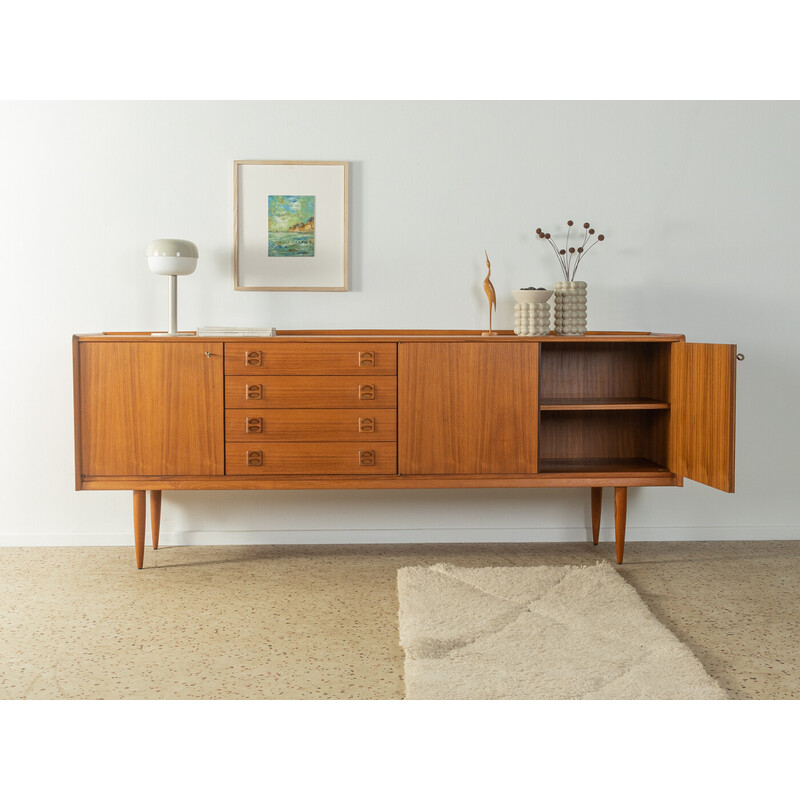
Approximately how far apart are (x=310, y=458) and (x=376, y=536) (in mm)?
695

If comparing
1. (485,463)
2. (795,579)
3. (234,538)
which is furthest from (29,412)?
(795,579)

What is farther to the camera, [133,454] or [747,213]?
[747,213]

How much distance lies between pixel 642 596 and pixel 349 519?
4.50ft

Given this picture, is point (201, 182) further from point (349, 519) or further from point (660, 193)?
point (660, 193)

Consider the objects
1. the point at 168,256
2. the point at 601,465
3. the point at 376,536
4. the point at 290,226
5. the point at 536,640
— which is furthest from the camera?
the point at 376,536

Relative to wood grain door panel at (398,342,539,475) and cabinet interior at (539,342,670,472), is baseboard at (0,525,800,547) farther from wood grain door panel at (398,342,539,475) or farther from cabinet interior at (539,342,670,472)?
wood grain door panel at (398,342,539,475)

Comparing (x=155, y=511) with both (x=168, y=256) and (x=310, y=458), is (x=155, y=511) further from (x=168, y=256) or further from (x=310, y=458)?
(x=168, y=256)

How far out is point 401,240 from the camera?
12.4 feet

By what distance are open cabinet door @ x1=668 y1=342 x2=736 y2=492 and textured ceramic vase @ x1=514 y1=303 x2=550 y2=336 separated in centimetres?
54

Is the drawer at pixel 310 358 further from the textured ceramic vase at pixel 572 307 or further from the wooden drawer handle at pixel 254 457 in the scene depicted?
the textured ceramic vase at pixel 572 307

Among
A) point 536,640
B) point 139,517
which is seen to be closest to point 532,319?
point 536,640

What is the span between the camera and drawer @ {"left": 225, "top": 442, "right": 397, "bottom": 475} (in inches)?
131

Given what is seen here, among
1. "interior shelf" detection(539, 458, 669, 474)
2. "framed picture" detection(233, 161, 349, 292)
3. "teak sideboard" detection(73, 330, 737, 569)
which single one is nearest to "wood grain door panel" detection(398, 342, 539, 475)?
"teak sideboard" detection(73, 330, 737, 569)

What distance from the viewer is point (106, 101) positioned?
3.68 metres
